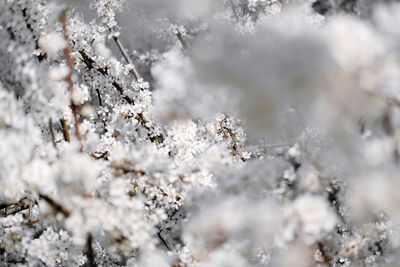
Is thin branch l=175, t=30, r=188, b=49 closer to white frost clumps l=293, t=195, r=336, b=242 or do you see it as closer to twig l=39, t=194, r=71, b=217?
twig l=39, t=194, r=71, b=217

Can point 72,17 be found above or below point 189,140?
above

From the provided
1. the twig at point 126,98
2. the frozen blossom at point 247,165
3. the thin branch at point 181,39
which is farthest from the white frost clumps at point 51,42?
the thin branch at point 181,39

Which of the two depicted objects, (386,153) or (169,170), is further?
(169,170)

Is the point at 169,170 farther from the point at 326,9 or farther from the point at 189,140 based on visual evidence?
the point at 326,9

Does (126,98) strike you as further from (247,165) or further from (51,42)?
(247,165)

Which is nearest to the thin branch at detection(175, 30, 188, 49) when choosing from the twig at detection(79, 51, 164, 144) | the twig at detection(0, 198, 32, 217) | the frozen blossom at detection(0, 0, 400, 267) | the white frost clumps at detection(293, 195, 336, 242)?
the twig at detection(79, 51, 164, 144)

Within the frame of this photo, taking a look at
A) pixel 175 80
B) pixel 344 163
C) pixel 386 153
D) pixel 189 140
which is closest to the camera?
pixel 386 153

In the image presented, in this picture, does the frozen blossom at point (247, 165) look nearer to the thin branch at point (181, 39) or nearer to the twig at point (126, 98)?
the twig at point (126, 98)

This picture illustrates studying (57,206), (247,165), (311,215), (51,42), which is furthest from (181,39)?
(311,215)

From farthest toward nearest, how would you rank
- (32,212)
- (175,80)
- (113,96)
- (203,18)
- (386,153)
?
(203,18) → (113,96) → (32,212) → (175,80) → (386,153)

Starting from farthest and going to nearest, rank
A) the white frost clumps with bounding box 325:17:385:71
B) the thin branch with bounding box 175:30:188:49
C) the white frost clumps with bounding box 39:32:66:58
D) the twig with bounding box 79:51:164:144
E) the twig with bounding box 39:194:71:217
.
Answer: the thin branch with bounding box 175:30:188:49
the twig with bounding box 79:51:164:144
the white frost clumps with bounding box 39:32:66:58
the twig with bounding box 39:194:71:217
the white frost clumps with bounding box 325:17:385:71

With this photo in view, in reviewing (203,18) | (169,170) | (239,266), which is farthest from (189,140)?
(203,18)
